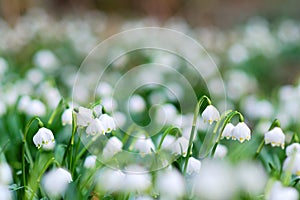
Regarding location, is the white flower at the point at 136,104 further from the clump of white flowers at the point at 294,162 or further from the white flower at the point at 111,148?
the clump of white flowers at the point at 294,162

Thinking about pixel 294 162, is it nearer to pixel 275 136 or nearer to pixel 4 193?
pixel 275 136

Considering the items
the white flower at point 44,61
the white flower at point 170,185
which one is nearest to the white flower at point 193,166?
the white flower at point 170,185

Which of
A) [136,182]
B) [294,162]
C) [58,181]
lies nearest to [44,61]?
[58,181]

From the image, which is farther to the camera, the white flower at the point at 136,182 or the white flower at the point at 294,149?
the white flower at the point at 294,149

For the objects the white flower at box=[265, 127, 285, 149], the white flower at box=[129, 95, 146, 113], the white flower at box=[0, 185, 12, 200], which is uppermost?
the white flower at box=[129, 95, 146, 113]

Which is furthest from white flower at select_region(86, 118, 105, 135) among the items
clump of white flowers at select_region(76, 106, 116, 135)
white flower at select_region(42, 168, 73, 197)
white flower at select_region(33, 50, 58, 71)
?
white flower at select_region(33, 50, 58, 71)

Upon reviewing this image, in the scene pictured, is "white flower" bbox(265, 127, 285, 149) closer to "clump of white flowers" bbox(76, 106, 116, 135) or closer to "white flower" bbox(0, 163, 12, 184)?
"clump of white flowers" bbox(76, 106, 116, 135)
